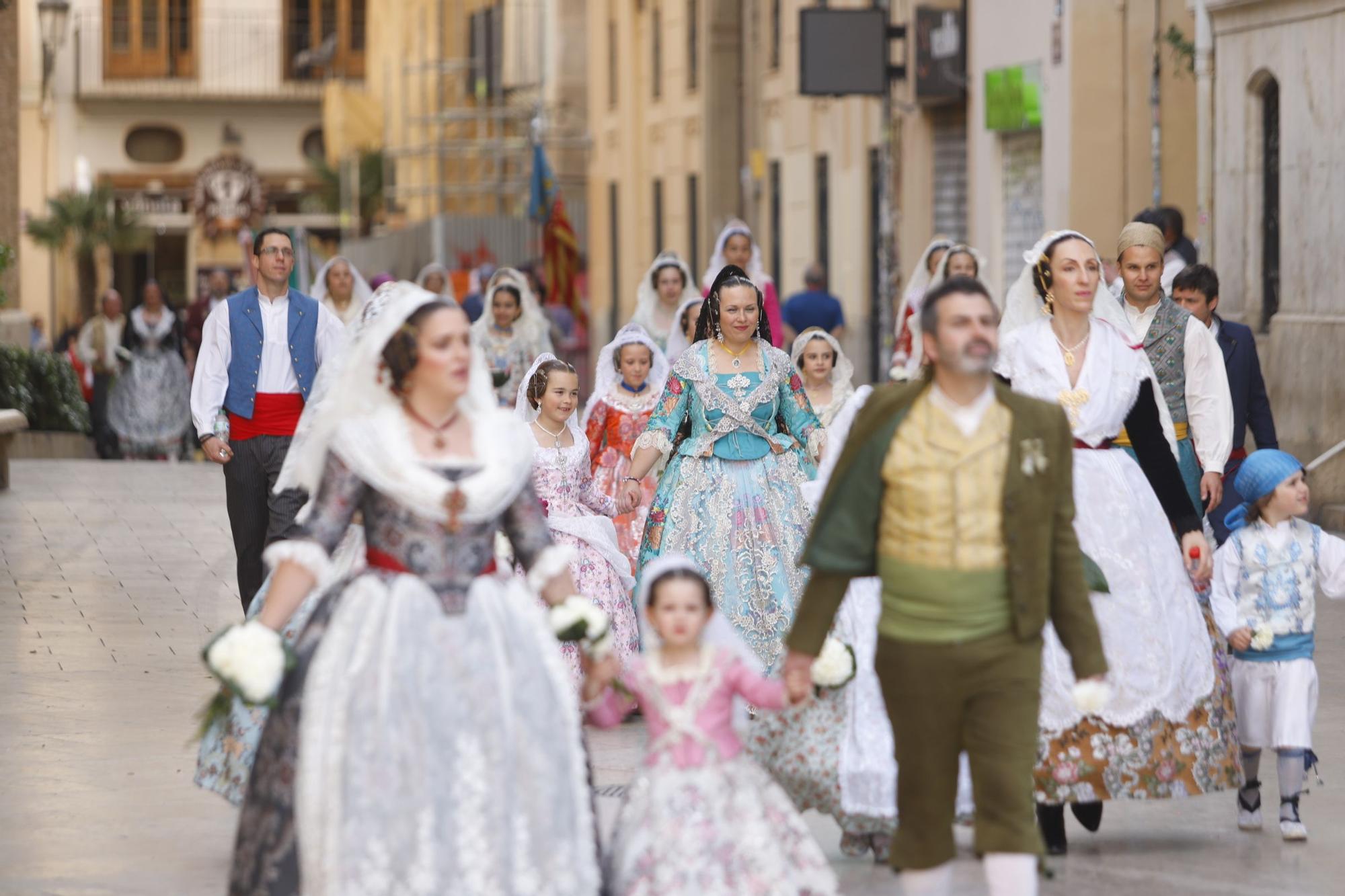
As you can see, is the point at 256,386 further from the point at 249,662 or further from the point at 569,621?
the point at 249,662

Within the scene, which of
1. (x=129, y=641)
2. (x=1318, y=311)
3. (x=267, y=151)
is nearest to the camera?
(x=129, y=641)

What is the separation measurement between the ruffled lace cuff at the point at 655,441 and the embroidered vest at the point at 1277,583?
105 inches

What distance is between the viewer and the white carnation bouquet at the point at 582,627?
591 centimetres

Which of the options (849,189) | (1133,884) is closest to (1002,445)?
(1133,884)

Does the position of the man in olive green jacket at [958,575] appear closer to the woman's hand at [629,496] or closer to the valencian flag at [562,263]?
the woman's hand at [629,496]

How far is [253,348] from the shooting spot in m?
10.6

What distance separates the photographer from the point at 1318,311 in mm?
16203

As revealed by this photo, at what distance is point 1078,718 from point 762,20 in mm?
25247

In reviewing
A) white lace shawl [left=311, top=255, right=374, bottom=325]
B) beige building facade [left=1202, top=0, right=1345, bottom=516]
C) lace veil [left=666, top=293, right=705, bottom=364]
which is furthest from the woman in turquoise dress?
beige building facade [left=1202, top=0, right=1345, bottom=516]

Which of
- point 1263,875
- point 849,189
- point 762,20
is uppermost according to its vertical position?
point 762,20

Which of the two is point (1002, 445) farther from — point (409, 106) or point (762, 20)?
point (409, 106)

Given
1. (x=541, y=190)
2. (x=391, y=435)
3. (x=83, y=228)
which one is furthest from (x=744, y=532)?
(x=83, y=228)

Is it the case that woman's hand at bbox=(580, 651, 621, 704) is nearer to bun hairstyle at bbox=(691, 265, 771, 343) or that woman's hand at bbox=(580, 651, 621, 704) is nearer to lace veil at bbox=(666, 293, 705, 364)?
bun hairstyle at bbox=(691, 265, 771, 343)

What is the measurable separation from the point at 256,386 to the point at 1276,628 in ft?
15.3
